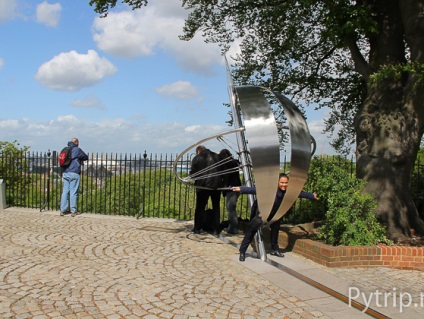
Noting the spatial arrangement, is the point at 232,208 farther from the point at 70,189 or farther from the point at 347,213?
the point at 70,189

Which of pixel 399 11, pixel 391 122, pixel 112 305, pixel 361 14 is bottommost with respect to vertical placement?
pixel 112 305

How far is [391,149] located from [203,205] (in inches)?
171

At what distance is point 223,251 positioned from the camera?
8234mm

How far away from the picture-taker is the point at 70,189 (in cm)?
1225

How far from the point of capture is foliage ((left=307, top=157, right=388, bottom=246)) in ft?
25.0

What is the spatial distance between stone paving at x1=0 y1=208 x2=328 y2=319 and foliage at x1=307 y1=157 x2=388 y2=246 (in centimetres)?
199

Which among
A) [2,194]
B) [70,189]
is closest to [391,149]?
[70,189]

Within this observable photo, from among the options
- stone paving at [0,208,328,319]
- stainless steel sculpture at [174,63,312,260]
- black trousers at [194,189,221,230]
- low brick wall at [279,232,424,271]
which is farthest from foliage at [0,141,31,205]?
low brick wall at [279,232,424,271]

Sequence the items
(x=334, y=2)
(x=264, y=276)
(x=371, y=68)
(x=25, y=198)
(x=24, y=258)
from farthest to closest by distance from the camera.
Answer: (x=25, y=198) → (x=371, y=68) → (x=334, y=2) → (x=24, y=258) → (x=264, y=276)

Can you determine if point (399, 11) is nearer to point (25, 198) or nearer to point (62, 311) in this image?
point (62, 311)

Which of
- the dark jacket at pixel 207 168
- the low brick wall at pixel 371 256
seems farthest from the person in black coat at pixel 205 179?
the low brick wall at pixel 371 256

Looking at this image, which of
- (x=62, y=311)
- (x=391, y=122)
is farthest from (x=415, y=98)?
(x=62, y=311)

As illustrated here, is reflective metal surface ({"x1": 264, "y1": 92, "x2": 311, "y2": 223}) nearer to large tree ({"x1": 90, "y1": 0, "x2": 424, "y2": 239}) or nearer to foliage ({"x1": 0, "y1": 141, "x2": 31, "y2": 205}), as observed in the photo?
large tree ({"x1": 90, "y1": 0, "x2": 424, "y2": 239})

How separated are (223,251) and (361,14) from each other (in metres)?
5.41
